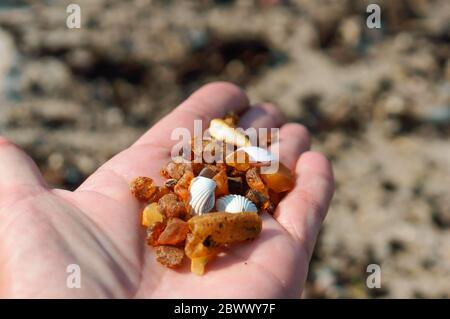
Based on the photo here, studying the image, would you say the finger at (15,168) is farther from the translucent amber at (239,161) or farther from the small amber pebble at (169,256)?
the translucent amber at (239,161)

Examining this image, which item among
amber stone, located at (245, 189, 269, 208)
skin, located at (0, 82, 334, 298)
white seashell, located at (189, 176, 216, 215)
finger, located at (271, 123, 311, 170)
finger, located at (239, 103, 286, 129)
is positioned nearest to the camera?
skin, located at (0, 82, 334, 298)

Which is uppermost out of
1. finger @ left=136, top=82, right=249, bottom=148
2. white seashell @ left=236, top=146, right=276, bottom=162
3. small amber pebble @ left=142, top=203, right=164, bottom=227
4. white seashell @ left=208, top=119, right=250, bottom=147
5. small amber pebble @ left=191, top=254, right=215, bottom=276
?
finger @ left=136, top=82, right=249, bottom=148

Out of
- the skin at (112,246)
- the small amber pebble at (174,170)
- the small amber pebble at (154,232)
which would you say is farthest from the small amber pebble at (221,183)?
the small amber pebble at (154,232)

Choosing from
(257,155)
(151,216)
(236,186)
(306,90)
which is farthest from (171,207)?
(306,90)

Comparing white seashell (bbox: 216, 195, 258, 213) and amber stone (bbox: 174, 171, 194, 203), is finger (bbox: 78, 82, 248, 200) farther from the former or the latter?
white seashell (bbox: 216, 195, 258, 213)

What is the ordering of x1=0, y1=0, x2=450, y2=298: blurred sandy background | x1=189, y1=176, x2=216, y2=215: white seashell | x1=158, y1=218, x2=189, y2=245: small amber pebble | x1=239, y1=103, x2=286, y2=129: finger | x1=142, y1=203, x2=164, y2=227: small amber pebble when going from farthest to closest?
x1=0, y1=0, x2=450, y2=298: blurred sandy background < x1=239, y1=103, x2=286, y2=129: finger < x1=189, y1=176, x2=216, y2=215: white seashell < x1=142, y1=203, x2=164, y2=227: small amber pebble < x1=158, y1=218, x2=189, y2=245: small amber pebble

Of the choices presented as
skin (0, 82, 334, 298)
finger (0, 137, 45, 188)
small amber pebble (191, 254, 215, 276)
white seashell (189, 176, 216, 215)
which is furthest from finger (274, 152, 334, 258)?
finger (0, 137, 45, 188)

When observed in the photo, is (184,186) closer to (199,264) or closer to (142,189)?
(142,189)
